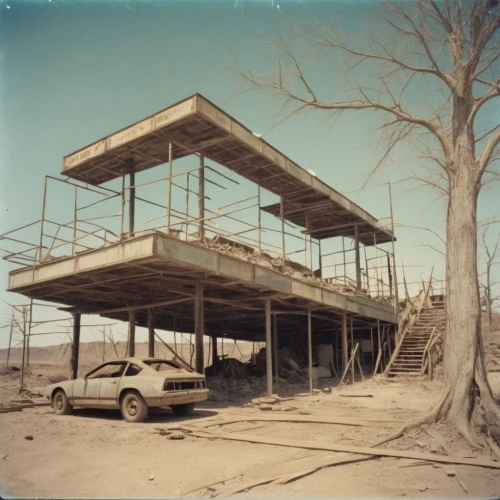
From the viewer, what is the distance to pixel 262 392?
734 inches

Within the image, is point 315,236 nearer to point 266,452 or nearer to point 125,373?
point 125,373

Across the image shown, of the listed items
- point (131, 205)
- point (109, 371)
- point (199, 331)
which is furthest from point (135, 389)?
point (131, 205)

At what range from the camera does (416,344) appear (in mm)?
23781

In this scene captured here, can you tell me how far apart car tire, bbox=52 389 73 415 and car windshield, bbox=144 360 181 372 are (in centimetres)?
286

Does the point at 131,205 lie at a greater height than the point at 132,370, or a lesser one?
greater

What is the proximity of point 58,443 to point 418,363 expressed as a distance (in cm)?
1801

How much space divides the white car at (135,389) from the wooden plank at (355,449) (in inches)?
76.3

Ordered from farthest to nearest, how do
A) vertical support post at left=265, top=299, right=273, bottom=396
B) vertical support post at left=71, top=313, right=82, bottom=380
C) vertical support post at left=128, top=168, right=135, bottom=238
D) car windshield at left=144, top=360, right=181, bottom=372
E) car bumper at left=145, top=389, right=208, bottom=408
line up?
vertical support post at left=71, top=313, right=82, bottom=380, vertical support post at left=128, top=168, right=135, bottom=238, vertical support post at left=265, top=299, right=273, bottom=396, car windshield at left=144, top=360, right=181, bottom=372, car bumper at left=145, top=389, right=208, bottom=408

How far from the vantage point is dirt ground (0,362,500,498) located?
5395 millimetres

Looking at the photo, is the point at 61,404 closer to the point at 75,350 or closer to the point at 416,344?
the point at 75,350

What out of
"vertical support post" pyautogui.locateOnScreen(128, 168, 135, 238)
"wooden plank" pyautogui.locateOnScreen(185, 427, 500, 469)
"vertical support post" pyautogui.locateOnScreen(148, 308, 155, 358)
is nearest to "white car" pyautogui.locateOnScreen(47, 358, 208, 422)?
"wooden plank" pyautogui.locateOnScreen(185, 427, 500, 469)

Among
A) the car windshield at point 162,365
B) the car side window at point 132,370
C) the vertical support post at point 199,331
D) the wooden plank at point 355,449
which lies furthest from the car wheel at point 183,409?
the wooden plank at point 355,449

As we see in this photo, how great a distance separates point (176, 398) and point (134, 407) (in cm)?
109

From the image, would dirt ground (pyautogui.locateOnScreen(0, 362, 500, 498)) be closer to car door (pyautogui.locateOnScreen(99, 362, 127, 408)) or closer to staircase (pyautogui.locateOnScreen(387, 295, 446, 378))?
car door (pyautogui.locateOnScreen(99, 362, 127, 408))
